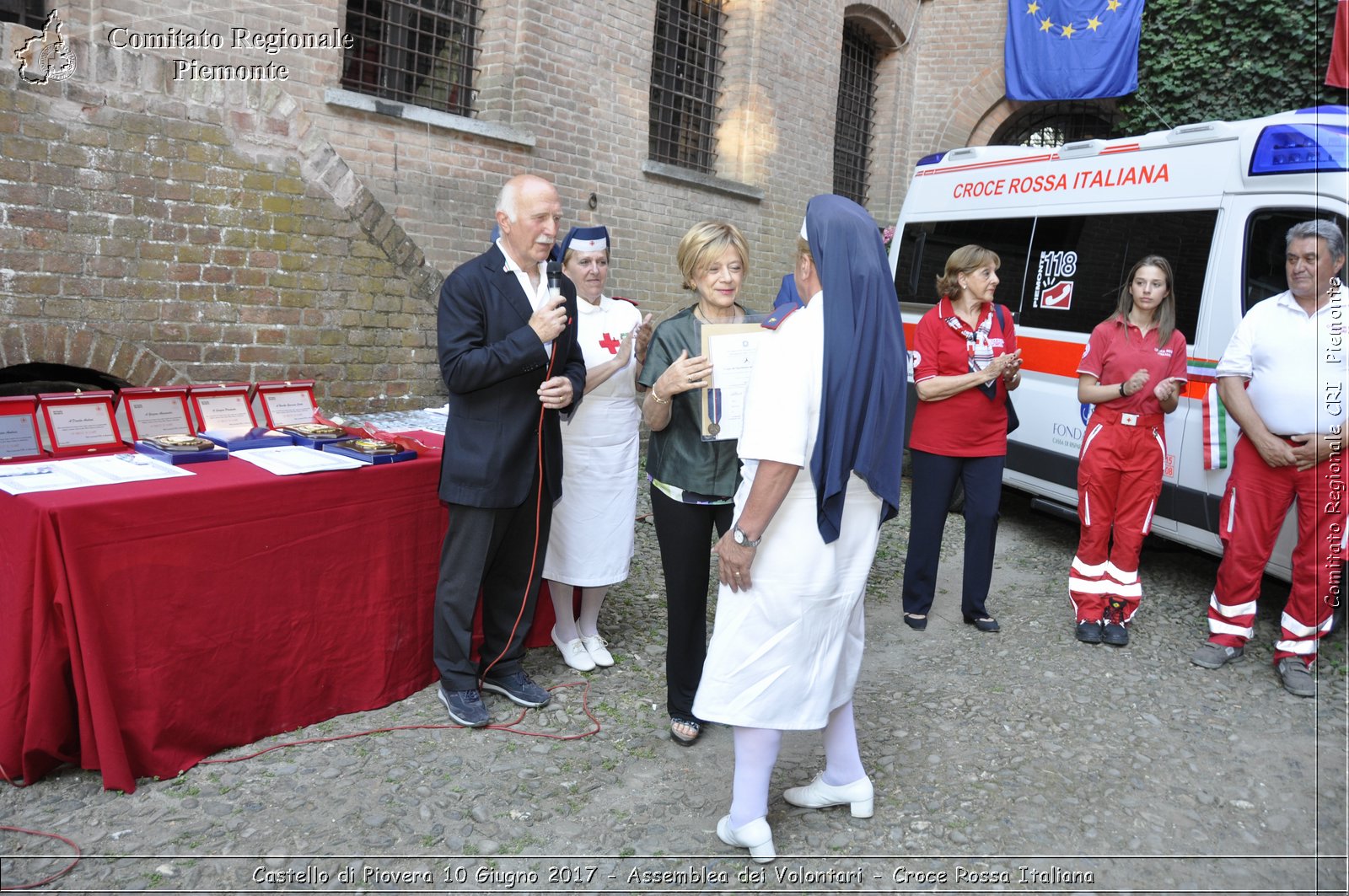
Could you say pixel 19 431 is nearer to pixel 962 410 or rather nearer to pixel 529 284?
pixel 529 284

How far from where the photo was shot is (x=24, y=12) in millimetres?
5805

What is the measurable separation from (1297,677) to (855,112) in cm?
1048

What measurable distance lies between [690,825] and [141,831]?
1.70 m

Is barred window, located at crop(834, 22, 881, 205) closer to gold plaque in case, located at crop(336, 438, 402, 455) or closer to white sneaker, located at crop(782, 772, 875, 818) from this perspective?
gold plaque in case, located at crop(336, 438, 402, 455)

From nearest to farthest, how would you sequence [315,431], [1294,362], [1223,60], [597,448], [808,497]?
[808,497]
[315,431]
[597,448]
[1294,362]
[1223,60]

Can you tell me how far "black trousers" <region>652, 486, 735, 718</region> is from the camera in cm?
365

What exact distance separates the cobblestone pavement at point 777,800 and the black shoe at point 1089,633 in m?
0.37

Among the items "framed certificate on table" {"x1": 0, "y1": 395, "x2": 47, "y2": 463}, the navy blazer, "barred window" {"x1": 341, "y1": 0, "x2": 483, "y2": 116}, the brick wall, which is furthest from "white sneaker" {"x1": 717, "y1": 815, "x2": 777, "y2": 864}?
"barred window" {"x1": 341, "y1": 0, "x2": 483, "y2": 116}

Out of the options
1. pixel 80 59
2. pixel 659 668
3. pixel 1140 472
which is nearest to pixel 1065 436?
pixel 1140 472

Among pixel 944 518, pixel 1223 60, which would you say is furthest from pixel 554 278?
pixel 1223 60

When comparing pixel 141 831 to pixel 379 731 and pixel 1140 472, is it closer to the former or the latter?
pixel 379 731

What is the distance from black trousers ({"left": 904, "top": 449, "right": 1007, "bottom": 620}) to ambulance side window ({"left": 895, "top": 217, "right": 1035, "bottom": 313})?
2411mm

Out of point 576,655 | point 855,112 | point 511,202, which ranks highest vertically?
point 855,112

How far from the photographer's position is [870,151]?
1384 centimetres
